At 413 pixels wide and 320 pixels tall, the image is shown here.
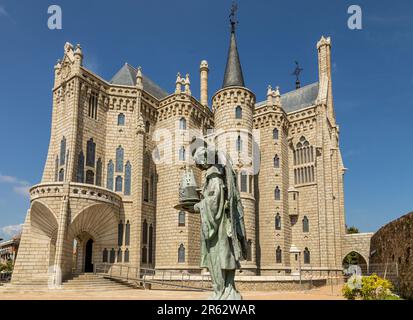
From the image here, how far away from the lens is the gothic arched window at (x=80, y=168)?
87.8 feet

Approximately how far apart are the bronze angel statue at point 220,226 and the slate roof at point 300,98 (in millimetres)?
Result: 32475

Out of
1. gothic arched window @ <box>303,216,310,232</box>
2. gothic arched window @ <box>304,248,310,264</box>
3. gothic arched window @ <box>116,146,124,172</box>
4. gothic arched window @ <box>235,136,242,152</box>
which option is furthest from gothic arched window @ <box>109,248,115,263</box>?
gothic arched window @ <box>303,216,310,232</box>

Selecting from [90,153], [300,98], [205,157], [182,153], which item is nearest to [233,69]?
[182,153]

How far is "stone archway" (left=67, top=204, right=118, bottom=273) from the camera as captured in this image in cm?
2536

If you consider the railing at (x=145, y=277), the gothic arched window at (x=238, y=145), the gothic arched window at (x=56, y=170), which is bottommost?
the railing at (x=145, y=277)

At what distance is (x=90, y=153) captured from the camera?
2819 cm

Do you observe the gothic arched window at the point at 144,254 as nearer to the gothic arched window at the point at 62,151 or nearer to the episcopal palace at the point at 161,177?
the episcopal palace at the point at 161,177

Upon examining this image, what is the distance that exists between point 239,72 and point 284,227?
14.5 m

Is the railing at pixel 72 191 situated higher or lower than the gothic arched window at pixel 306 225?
higher

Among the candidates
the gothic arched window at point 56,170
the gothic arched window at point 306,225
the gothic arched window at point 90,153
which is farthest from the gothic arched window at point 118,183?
the gothic arched window at point 306,225

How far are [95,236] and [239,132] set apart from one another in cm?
1409

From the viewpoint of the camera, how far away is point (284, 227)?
3406cm

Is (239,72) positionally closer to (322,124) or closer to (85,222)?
(322,124)
